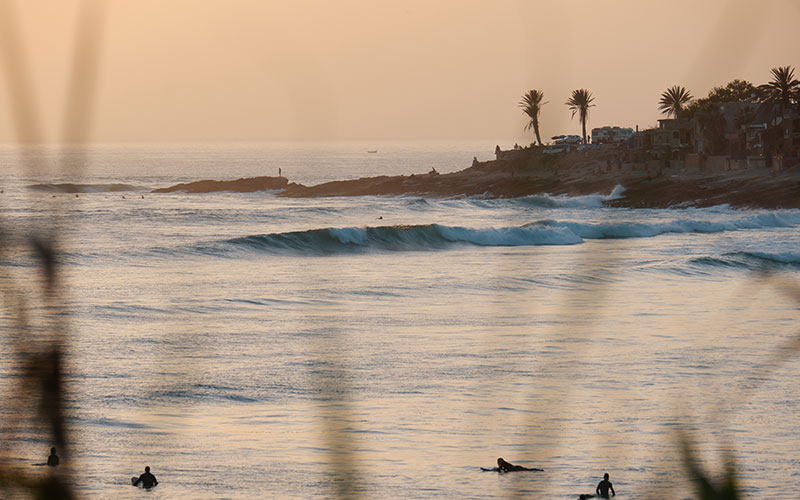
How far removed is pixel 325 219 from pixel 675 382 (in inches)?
2063

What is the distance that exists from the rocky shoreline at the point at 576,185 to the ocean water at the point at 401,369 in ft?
111

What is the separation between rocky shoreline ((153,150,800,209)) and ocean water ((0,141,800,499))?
3374 cm

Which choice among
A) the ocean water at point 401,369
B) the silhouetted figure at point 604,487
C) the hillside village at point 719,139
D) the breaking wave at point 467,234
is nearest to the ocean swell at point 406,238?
the breaking wave at point 467,234

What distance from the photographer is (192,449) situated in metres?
14.9

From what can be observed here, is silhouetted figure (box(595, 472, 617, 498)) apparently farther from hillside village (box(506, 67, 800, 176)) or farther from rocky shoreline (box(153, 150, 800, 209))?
hillside village (box(506, 67, 800, 176))

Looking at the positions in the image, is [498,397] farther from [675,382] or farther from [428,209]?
[428,209]

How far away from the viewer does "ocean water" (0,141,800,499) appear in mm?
1795

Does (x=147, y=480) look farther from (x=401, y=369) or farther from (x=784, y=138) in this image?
(x=784, y=138)

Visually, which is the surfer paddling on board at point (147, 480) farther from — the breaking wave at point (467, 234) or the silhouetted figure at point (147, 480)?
the breaking wave at point (467, 234)

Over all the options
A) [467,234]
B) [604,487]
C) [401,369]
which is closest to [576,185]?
[467,234]

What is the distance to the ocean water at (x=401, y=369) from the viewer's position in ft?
5.89

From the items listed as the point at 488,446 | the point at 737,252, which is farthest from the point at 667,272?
the point at 488,446

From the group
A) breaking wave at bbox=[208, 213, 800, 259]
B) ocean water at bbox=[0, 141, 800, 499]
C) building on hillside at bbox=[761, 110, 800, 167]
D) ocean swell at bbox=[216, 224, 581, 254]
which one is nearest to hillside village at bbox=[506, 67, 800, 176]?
building on hillside at bbox=[761, 110, 800, 167]

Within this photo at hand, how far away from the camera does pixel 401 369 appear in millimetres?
20062
